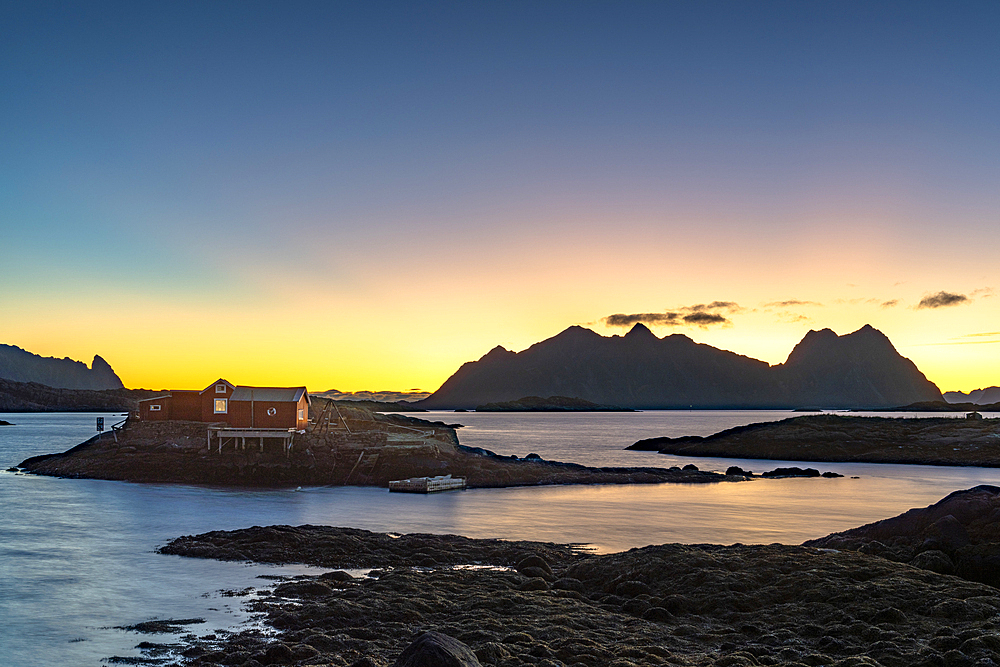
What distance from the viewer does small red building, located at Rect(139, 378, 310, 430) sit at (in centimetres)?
5750

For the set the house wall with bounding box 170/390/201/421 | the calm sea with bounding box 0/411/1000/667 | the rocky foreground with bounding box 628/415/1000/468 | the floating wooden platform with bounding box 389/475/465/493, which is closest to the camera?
the calm sea with bounding box 0/411/1000/667

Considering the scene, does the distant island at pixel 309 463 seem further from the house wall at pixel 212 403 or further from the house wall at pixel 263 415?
the house wall at pixel 263 415

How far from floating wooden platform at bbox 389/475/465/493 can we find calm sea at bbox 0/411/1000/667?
1.37 m

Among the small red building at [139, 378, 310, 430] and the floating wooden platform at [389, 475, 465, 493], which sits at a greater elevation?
the small red building at [139, 378, 310, 430]

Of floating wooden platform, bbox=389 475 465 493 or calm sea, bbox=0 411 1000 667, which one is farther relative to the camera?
floating wooden platform, bbox=389 475 465 493

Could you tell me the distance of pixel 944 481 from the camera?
5794 centimetres

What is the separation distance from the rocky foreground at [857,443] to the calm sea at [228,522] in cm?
1371

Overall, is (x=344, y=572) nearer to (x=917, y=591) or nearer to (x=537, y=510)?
(x=917, y=591)

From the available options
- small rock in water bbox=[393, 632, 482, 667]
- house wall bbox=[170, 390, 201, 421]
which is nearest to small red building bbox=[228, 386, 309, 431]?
house wall bbox=[170, 390, 201, 421]

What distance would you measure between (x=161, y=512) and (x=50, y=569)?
12537 millimetres

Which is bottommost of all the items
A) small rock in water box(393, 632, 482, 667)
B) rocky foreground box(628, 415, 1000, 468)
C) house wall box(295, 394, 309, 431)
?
rocky foreground box(628, 415, 1000, 468)

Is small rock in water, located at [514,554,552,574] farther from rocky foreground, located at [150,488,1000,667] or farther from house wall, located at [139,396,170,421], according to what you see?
house wall, located at [139,396,170,421]

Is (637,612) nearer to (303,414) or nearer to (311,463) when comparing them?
(311,463)

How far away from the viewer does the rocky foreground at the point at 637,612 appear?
13094 mm
